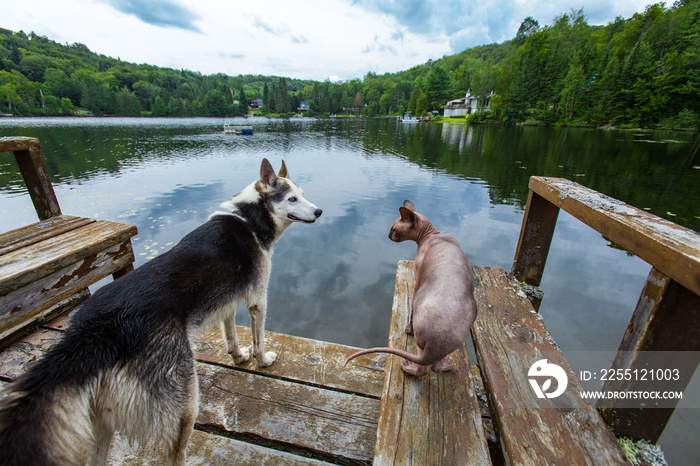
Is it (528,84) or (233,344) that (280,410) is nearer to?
(233,344)

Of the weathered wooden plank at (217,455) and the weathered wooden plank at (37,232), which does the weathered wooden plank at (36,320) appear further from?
the weathered wooden plank at (217,455)

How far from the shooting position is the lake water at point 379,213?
7.02 metres

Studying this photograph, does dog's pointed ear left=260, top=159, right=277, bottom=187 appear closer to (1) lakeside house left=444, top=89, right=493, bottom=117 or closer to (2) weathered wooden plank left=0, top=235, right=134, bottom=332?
(2) weathered wooden plank left=0, top=235, right=134, bottom=332

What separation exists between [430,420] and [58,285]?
3.80 metres

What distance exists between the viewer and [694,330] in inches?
63.5

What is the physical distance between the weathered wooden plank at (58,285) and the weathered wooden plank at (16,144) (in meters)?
1.86

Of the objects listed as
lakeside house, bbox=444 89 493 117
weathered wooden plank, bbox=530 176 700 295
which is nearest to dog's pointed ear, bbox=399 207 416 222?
weathered wooden plank, bbox=530 176 700 295

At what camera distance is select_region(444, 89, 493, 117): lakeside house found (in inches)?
3666

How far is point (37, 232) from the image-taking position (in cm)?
344

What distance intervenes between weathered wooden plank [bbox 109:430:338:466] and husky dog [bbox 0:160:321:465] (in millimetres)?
294

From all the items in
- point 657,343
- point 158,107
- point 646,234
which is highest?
point 158,107

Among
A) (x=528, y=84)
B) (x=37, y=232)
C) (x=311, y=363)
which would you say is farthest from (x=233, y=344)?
(x=528, y=84)

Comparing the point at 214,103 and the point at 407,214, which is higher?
the point at 214,103

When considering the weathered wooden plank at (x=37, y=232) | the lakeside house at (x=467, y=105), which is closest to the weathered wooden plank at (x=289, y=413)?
the weathered wooden plank at (x=37, y=232)
